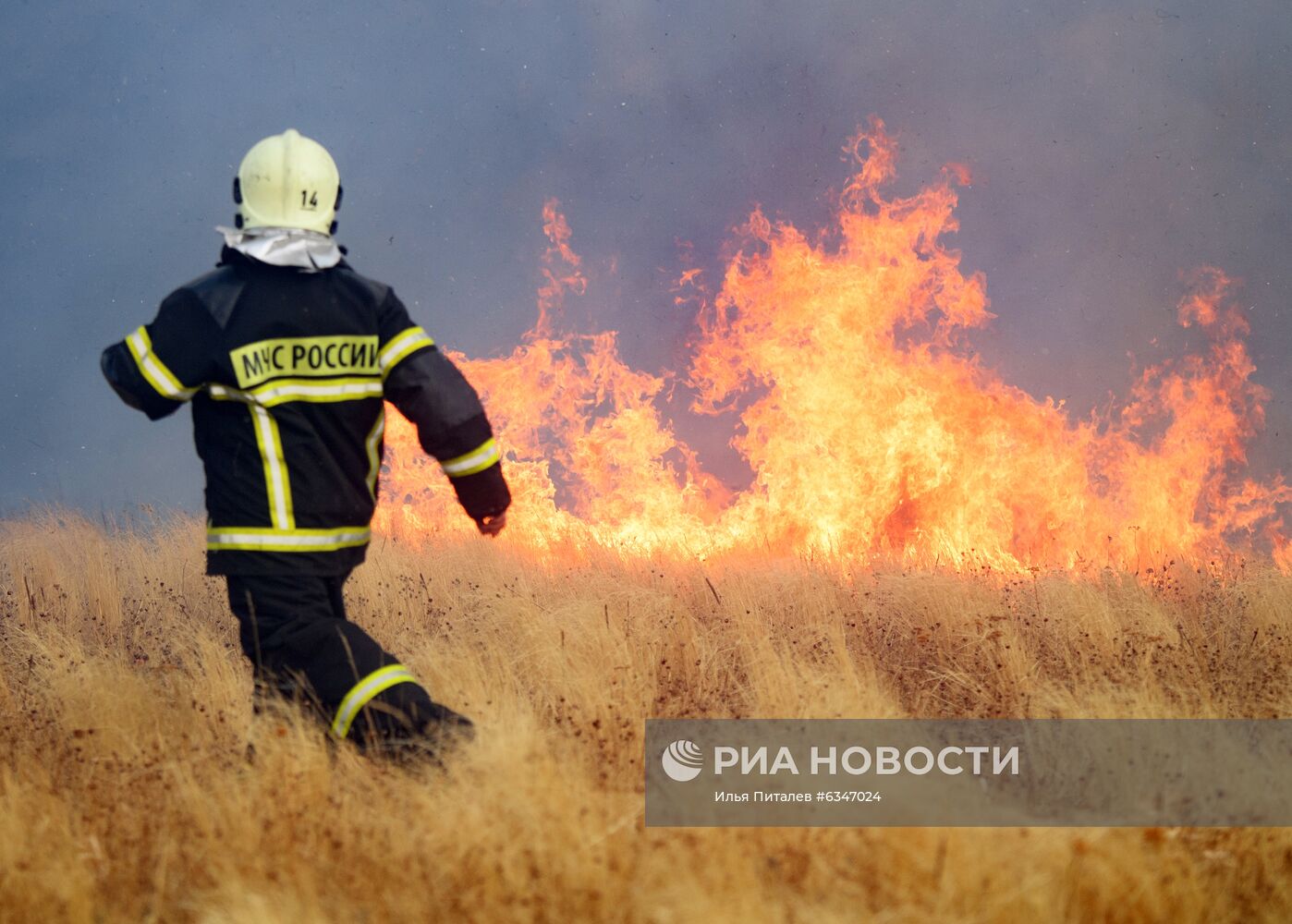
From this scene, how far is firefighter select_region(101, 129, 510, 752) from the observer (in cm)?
425

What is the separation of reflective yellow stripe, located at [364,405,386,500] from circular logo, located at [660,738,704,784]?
175cm

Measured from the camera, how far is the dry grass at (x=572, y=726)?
3.44 metres

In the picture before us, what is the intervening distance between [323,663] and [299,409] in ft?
3.42

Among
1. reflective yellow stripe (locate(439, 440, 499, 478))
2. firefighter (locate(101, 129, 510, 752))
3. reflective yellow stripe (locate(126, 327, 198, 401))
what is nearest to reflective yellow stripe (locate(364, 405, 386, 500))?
firefighter (locate(101, 129, 510, 752))

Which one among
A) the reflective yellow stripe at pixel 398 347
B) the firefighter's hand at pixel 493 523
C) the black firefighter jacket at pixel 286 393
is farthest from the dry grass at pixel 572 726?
the reflective yellow stripe at pixel 398 347

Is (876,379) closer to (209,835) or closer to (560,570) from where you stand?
(560,570)

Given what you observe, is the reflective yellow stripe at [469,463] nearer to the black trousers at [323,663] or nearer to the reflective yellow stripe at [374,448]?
the reflective yellow stripe at [374,448]

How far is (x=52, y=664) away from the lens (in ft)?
21.7

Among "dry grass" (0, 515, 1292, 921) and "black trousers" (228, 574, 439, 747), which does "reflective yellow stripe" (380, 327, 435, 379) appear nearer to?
Result: "black trousers" (228, 574, 439, 747)

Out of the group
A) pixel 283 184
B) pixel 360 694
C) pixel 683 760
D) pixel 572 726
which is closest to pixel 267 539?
pixel 360 694

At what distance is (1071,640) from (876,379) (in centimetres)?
594

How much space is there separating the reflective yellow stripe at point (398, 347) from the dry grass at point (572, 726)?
1.55m

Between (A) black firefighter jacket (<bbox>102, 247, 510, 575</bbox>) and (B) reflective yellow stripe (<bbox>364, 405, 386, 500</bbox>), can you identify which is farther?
(B) reflective yellow stripe (<bbox>364, 405, 386, 500</bbox>)

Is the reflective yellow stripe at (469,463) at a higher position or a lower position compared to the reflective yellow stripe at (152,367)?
lower
